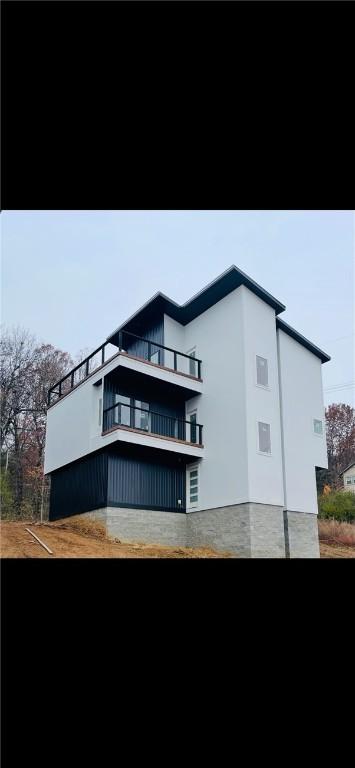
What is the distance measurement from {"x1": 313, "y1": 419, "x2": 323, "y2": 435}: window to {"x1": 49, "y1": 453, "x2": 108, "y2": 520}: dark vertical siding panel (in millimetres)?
5637

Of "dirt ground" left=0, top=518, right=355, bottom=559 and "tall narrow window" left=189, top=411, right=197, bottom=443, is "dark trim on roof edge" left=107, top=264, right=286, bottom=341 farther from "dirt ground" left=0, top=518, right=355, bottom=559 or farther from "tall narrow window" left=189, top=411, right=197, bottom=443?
"dirt ground" left=0, top=518, right=355, bottom=559

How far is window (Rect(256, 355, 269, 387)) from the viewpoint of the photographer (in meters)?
13.2

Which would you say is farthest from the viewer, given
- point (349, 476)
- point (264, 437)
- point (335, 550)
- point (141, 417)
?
point (349, 476)

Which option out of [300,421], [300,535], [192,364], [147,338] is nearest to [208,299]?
[192,364]

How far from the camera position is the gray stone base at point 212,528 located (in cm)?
1190

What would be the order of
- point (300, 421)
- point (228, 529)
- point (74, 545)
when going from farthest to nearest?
point (300, 421) → point (228, 529) → point (74, 545)

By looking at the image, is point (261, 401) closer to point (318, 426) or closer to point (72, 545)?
point (318, 426)

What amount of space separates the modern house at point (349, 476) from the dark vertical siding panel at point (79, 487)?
1125 cm

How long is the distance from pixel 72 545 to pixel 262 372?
5.69 meters

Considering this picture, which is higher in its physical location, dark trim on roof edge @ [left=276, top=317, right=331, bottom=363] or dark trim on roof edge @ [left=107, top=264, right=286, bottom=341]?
dark trim on roof edge @ [left=107, top=264, right=286, bottom=341]

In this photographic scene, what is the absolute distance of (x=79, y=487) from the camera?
44.2ft

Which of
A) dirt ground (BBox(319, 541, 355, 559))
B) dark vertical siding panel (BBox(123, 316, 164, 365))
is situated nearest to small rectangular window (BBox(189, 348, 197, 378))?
dark vertical siding panel (BBox(123, 316, 164, 365))

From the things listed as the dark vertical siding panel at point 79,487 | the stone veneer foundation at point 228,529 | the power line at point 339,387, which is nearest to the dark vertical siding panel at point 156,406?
the dark vertical siding panel at point 79,487
